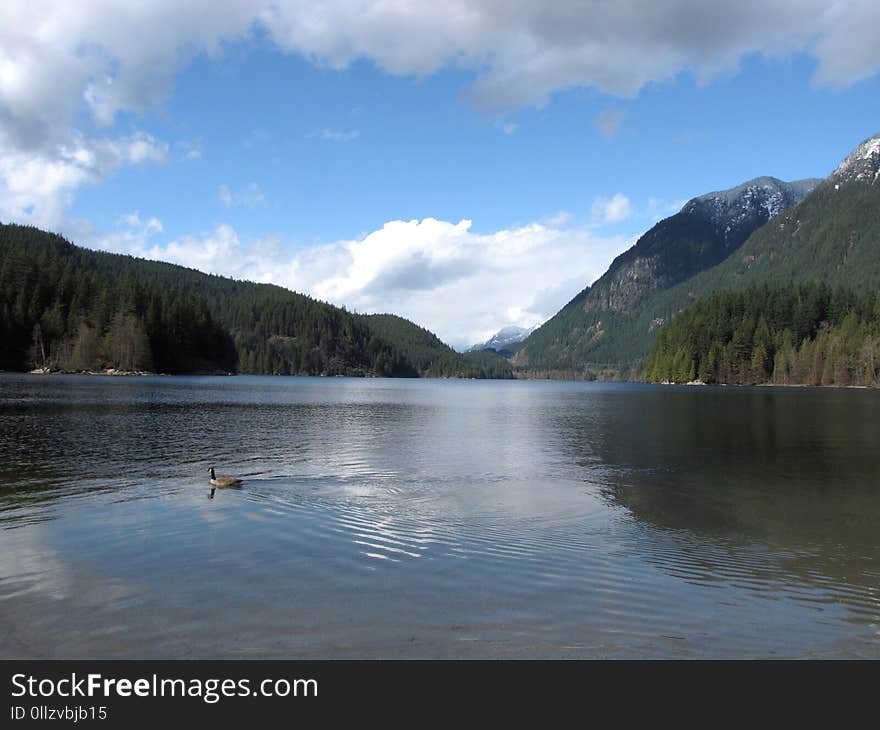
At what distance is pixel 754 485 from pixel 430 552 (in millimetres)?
22079

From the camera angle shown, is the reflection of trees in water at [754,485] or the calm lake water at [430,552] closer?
the calm lake water at [430,552]

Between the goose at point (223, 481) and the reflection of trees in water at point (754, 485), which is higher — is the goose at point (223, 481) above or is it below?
above

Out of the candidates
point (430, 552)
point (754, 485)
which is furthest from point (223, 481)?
point (754, 485)

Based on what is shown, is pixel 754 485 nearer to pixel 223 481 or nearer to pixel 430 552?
pixel 430 552

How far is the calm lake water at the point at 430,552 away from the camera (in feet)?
43.1

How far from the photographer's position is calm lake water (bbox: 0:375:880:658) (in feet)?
43.1

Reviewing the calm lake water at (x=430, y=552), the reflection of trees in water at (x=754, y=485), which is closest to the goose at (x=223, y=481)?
the calm lake water at (x=430, y=552)

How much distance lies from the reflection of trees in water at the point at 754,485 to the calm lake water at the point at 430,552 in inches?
7.6

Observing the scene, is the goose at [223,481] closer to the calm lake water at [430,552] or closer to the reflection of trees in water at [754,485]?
the calm lake water at [430,552]

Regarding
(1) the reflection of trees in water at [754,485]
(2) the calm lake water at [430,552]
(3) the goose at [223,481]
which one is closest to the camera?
(2) the calm lake water at [430,552]

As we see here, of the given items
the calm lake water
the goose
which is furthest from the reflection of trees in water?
the goose

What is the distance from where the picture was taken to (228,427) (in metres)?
58.1
